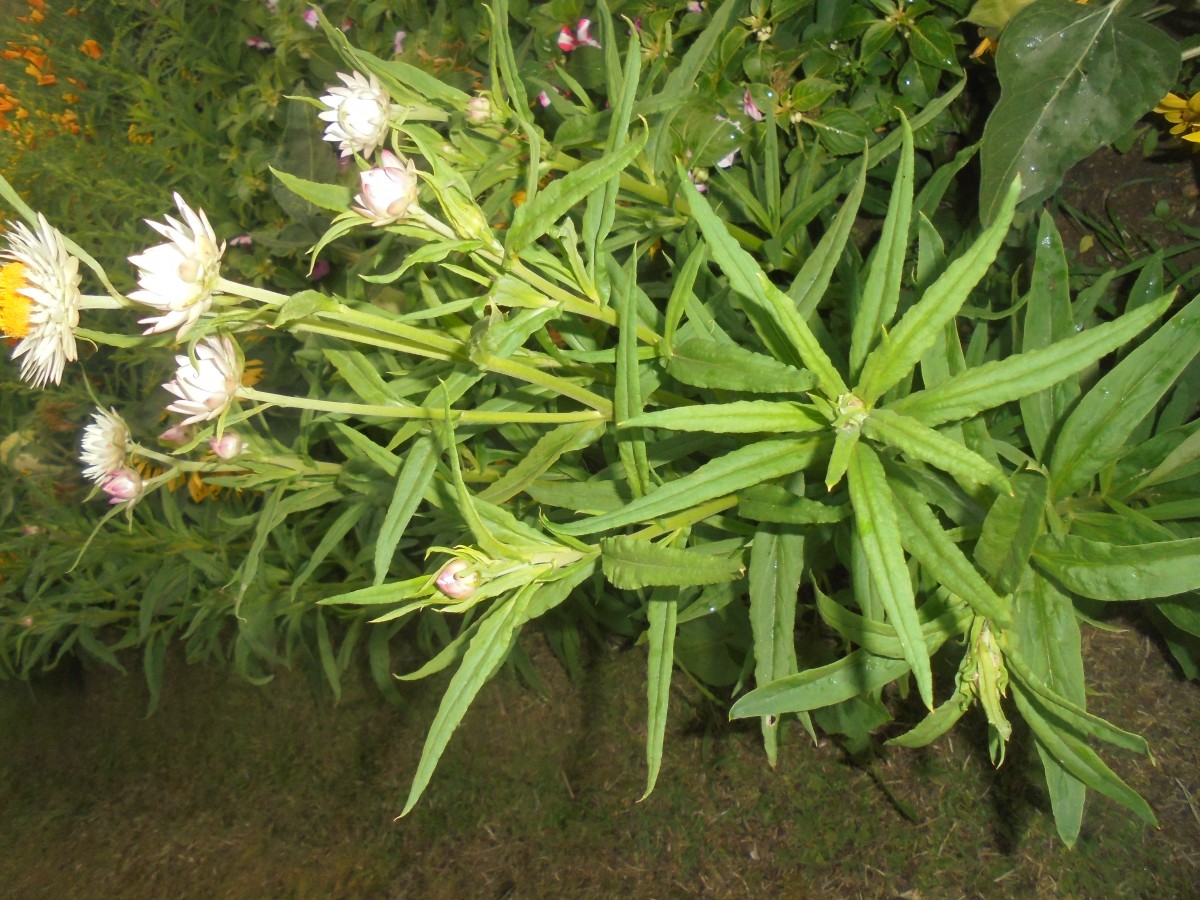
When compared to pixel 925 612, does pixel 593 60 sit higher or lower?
higher

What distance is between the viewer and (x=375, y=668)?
1.57 m

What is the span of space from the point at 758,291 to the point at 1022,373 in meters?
0.19

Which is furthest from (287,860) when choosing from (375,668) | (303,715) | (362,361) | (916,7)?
(916,7)

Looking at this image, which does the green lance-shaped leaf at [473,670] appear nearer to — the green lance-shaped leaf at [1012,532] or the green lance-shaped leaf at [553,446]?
the green lance-shaped leaf at [553,446]

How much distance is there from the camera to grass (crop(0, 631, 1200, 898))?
48.4 inches

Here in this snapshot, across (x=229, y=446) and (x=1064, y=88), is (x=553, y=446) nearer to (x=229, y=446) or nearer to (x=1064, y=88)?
(x=229, y=446)

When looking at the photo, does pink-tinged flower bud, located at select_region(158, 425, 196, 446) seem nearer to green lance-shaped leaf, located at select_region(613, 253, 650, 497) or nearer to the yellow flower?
green lance-shaped leaf, located at select_region(613, 253, 650, 497)

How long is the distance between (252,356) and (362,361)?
3.35 ft

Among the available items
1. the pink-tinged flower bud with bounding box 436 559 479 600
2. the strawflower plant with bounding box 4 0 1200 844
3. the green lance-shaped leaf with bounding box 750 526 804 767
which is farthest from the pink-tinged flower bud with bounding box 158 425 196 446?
the green lance-shaped leaf with bounding box 750 526 804 767

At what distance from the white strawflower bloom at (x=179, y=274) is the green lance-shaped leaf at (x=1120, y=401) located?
71cm

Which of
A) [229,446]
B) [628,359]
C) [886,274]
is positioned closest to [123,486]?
[229,446]

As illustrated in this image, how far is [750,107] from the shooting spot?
120 cm

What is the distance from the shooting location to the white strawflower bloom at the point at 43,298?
0.59 metres

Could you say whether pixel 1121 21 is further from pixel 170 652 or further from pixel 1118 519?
pixel 170 652
